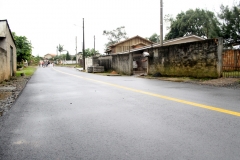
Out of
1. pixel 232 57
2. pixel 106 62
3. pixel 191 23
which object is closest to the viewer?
pixel 232 57

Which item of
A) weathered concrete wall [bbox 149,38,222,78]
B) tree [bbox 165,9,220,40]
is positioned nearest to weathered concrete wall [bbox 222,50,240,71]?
weathered concrete wall [bbox 149,38,222,78]

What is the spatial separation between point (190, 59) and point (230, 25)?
9541 millimetres

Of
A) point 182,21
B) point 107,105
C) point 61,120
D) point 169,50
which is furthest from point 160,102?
point 182,21

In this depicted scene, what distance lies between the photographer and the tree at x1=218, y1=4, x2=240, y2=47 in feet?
67.4

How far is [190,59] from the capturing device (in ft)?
48.1

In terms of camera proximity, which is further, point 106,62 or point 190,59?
A: point 106,62

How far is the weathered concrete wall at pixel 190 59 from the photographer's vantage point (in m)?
12.9

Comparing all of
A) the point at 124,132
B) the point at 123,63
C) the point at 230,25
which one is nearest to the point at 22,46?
the point at 123,63

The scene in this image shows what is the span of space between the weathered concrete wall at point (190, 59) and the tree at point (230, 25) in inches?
317

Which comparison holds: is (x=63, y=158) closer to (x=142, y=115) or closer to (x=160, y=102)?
(x=142, y=115)

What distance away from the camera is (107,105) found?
6.23 meters

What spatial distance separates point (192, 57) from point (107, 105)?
994cm

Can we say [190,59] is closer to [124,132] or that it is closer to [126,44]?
[124,132]

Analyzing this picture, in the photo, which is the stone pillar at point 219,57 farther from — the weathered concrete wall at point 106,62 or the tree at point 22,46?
the tree at point 22,46
